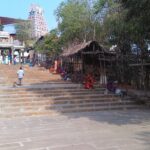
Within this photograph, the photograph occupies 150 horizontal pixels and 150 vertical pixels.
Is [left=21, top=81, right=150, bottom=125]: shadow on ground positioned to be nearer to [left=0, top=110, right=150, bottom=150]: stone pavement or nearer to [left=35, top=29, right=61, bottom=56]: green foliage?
[left=0, top=110, right=150, bottom=150]: stone pavement

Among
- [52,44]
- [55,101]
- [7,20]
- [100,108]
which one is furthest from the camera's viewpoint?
[7,20]

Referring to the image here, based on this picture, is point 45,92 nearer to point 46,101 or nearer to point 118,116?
point 46,101

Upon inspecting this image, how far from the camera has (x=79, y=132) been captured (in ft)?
33.3

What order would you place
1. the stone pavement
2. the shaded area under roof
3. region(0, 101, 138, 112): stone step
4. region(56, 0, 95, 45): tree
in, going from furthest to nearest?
1. the shaded area under roof
2. region(56, 0, 95, 45): tree
3. region(0, 101, 138, 112): stone step
4. the stone pavement

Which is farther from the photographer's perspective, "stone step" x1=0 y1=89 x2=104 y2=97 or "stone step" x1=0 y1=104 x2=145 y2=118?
"stone step" x1=0 y1=89 x2=104 y2=97

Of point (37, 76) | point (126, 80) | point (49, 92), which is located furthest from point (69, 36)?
point (49, 92)

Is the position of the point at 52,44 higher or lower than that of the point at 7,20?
lower

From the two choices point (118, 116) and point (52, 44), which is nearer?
point (118, 116)

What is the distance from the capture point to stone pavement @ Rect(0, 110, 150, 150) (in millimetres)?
8434

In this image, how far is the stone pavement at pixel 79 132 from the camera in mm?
8434

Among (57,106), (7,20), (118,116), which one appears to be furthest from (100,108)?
(7,20)

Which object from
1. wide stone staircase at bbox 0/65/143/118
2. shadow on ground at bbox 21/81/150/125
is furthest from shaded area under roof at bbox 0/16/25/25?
shadow on ground at bbox 21/81/150/125

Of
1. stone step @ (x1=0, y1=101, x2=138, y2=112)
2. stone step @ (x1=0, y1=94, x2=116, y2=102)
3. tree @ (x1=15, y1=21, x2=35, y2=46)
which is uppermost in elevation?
tree @ (x1=15, y1=21, x2=35, y2=46)

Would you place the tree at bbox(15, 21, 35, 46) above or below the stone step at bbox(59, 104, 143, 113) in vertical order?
above
